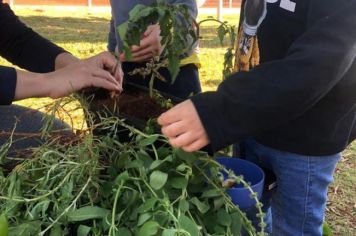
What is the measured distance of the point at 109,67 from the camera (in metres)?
1.33

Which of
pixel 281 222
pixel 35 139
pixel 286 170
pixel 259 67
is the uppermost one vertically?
pixel 259 67

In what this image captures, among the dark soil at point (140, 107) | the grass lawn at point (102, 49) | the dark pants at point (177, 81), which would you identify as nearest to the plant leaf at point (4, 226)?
the dark soil at point (140, 107)

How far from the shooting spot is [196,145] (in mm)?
906

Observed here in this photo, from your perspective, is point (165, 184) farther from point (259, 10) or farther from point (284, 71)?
point (259, 10)

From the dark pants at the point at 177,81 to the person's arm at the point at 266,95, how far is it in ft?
2.16

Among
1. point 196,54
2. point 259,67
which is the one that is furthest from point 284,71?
point 196,54

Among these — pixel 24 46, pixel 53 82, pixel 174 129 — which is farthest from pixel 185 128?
pixel 24 46

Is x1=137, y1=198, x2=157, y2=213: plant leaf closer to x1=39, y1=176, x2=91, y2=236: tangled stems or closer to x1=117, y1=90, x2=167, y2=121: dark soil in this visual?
x1=39, y1=176, x2=91, y2=236: tangled stems

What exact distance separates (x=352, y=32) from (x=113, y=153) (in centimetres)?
53

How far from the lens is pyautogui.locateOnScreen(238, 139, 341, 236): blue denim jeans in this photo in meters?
1.35

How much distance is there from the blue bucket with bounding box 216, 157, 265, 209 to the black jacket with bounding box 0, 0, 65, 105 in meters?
0.72

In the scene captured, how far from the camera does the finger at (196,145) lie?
89 cm

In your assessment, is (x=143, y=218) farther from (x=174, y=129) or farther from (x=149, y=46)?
(x=149, y=46)

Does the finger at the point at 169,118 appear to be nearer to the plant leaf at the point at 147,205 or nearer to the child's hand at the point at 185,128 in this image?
the child's hand at the point at 185,128
